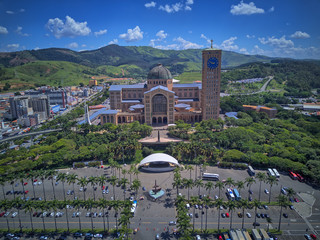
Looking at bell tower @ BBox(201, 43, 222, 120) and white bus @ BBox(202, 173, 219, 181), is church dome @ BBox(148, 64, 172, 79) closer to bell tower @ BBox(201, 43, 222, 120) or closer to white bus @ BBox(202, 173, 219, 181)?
bell tower @ BBox(201, 43, 222, 120)

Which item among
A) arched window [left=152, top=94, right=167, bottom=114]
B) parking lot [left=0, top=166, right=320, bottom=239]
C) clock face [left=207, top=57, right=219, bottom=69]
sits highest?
clock face [left=207, top=57, right=219, bottom=69]

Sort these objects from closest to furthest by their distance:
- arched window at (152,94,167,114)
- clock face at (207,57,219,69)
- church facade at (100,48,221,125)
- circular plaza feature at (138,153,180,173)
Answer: circular plaza feature at (138,153,180,173)
clock face at (207,57,219,69)
church facade at (100,48,221,125)
arched window at (152,94,167,114)

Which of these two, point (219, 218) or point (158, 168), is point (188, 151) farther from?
point (219, 218)

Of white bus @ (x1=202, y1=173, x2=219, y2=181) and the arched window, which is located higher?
the arched window

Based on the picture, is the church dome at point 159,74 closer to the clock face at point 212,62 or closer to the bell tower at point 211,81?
the bell tower at point 211,81

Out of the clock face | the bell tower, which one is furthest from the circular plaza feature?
the clock face

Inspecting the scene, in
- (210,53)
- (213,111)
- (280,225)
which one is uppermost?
(210,53)

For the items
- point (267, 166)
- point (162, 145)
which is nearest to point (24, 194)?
point (162, 145)

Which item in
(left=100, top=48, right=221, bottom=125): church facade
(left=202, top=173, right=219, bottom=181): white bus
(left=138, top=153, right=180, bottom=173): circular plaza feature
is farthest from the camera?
(left=100, top=48, right=221, bottom=125): church facade
